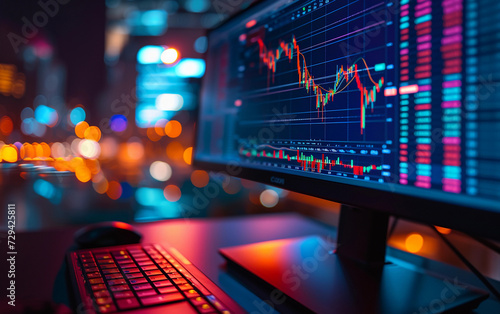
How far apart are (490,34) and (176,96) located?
6.51 feet

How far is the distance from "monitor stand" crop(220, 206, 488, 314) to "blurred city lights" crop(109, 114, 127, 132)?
1.44 metres

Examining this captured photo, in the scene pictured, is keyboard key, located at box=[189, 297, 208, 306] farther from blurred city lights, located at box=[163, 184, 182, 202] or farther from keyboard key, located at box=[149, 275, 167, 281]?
blurred city lights, located at box=[163, 184, 182, 202]

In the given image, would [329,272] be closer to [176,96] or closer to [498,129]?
[498,129]

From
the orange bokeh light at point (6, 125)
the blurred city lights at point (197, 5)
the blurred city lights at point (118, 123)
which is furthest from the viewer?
the blurred city lights at point (197, 5)

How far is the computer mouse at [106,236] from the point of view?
69 centimetres

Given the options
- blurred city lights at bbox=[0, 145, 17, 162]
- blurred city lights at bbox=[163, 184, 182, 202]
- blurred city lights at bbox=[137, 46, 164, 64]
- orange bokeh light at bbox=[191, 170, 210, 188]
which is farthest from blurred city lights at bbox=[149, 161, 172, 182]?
blurred city lights at bbox=[0, 145, 17, 162]

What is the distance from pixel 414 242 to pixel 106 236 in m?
0.94

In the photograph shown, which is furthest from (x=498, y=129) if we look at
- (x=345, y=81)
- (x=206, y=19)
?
(x=206, y=19)

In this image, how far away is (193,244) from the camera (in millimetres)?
779

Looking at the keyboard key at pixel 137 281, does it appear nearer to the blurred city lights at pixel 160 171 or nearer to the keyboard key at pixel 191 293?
the keyboard key at pixel 191 293

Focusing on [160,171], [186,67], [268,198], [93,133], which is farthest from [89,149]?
[268,198]

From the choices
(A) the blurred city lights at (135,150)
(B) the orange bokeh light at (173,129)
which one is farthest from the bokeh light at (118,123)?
(B) the orange bokeh light at (173,129)

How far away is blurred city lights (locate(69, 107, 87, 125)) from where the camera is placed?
157 cm

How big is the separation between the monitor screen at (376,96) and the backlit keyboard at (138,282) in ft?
0.80
